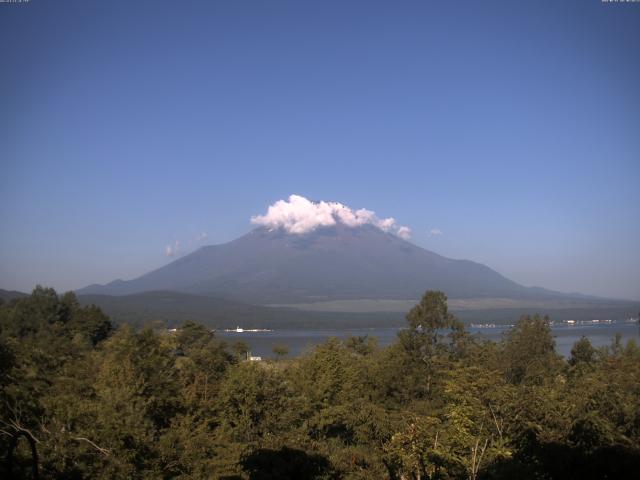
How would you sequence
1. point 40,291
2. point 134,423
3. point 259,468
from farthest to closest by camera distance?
point 40,291
point 259,468
point 134,423

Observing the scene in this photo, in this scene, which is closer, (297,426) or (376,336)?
(297,426)

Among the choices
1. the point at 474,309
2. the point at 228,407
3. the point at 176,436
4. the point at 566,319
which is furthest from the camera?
the point at 474,309

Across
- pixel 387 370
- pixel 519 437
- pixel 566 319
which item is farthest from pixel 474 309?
pixel 519 437

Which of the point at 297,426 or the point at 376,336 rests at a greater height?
the point at 297,426

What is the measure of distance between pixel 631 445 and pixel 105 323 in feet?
141

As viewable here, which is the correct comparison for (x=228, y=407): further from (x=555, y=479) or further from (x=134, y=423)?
(x=555, y=479)

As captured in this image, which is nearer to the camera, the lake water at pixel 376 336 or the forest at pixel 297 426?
the forest at pixel 297 426

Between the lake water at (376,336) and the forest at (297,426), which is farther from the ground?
the forest at (297,426)

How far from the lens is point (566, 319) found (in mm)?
151625

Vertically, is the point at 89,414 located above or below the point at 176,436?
above

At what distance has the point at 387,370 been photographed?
24375mm

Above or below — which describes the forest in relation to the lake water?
above

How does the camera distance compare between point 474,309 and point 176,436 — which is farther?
point 474,309

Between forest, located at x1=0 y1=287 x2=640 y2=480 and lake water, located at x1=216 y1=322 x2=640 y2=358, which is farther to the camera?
lake water, located at x1=216 y1=322 x2=640 y2=358
